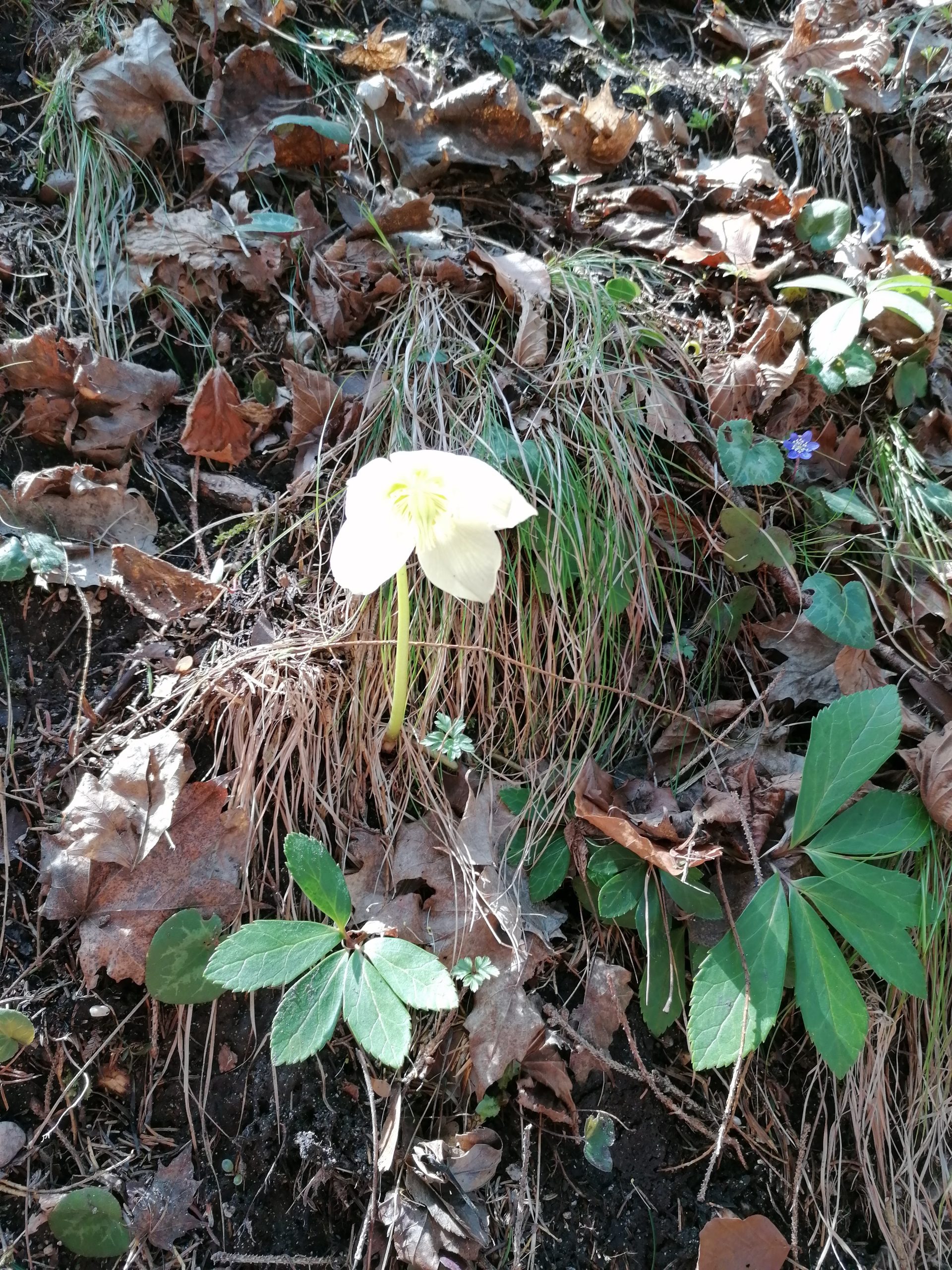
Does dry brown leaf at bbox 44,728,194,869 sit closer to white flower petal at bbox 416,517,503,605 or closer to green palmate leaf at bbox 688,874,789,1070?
white flower petal at bbox 416,517,503,605

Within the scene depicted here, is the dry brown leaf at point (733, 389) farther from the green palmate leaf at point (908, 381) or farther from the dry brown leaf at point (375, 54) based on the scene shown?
the dry brown leaf at point (375, 54)

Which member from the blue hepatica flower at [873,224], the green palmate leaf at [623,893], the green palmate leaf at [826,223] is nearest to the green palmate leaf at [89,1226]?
the green palmate leaf at [623,893]

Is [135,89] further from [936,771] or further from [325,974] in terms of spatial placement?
[936,771]

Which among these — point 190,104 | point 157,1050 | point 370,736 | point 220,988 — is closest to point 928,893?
point 370,736

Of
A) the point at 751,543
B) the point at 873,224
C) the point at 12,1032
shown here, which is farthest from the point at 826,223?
the point at 12,1032

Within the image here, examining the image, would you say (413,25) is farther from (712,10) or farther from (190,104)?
(712,10)

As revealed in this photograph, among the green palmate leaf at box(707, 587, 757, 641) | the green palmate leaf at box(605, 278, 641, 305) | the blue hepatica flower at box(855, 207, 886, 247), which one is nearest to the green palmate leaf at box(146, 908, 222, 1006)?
the green palmate leaf at box(707, 587, 757, 641)
